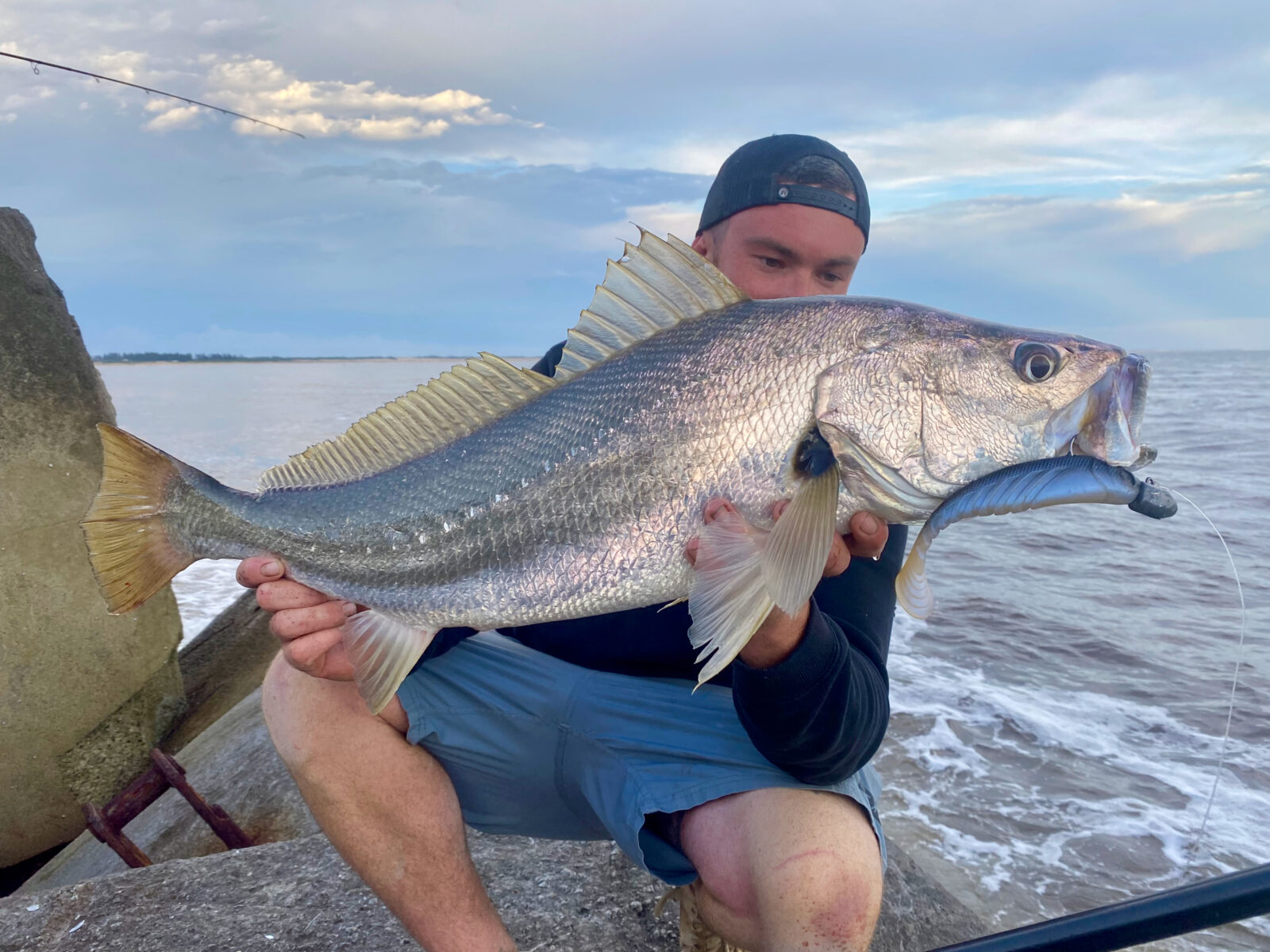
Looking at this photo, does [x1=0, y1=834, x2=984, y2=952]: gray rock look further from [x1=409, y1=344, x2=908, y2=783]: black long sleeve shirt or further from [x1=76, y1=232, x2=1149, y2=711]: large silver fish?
[x1=76, y1=232, x2=1149, y2=711]: large silver fish

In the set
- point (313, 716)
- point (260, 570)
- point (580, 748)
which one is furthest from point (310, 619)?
point (580, 748)

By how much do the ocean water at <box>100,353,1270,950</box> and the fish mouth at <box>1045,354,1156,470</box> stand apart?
2.85 meters

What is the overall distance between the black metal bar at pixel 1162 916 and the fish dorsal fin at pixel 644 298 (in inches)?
59.6

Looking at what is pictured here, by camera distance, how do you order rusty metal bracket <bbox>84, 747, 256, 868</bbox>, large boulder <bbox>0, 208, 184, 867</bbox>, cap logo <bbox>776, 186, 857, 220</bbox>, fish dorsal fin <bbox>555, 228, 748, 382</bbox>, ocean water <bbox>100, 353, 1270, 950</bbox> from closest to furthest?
fish dorsal fin <bbox>555, 228, 748, 382</bbox>, cap logo <bbox>776, 186, 857, 220</bbox>, rusty metal bracket <bbox>84, 747, 256, 868</bbox>, large boulder <bbox>0, 208, 184, 867</bbox>, ocean water <bbox>100, 353, 1270, 950</bbox>

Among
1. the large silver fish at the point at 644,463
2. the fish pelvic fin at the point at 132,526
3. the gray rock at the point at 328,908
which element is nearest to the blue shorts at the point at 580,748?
the gray rock at the point at 328,908

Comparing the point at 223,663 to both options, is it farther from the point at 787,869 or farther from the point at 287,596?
the point at 787,869

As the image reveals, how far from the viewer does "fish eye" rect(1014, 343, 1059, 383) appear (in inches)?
73.7

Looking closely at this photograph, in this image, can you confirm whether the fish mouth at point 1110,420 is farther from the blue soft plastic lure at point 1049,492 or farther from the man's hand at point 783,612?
the man's hand at point 783,612

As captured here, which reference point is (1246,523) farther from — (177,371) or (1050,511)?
(177,371)

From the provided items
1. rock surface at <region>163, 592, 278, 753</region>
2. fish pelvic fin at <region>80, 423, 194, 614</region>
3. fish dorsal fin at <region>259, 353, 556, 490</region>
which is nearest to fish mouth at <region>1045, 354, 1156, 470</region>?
fish dorsal fin at <region>259, 353, 556, 490</region>

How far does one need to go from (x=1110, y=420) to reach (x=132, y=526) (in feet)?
8.09

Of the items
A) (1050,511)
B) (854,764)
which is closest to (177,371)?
(1050,511)

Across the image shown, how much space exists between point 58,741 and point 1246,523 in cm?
1225

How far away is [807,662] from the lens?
194 cm
